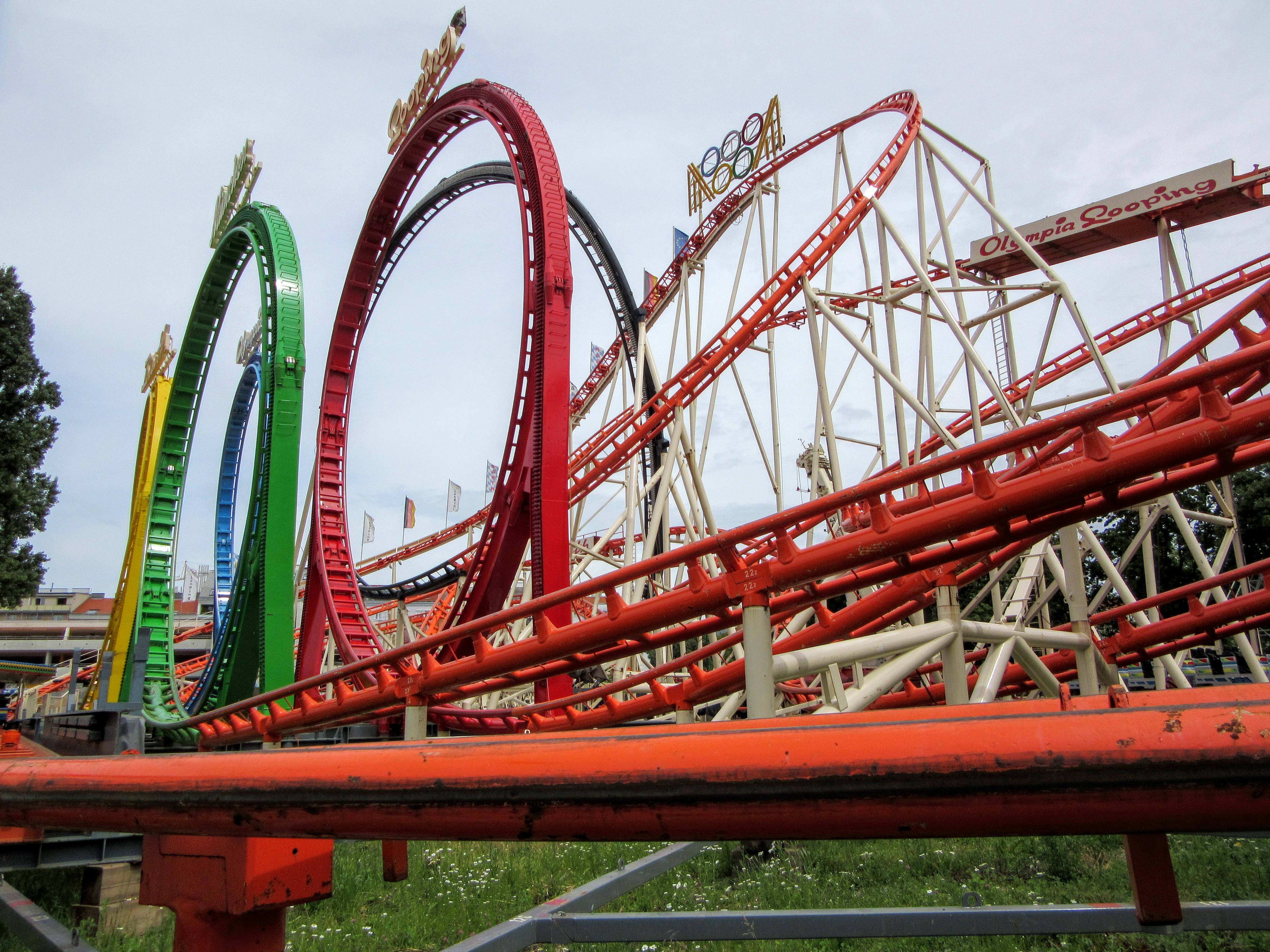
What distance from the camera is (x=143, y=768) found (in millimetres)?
1352

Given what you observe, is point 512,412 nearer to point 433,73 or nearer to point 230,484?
point 433,73

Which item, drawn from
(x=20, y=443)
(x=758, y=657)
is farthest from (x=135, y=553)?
(x=758, y=657)

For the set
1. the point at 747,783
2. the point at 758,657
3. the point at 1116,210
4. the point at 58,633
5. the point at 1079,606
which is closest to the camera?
the point at 747,783

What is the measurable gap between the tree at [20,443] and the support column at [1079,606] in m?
16.7

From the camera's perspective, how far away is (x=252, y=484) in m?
9.75

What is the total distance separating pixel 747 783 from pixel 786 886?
4.78 meters

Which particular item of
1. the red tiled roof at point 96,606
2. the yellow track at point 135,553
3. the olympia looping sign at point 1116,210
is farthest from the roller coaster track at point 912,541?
the red tiled roof at point 96,606

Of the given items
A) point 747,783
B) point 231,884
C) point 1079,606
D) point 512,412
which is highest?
point 512,412

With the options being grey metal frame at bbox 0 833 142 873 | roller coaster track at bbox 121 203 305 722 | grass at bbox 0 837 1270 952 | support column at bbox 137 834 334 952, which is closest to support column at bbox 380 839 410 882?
support column at bbox 137 834 334 952


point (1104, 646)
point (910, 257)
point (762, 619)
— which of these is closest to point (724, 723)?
point (762, 619)

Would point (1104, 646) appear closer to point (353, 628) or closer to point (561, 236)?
point (561, 236)

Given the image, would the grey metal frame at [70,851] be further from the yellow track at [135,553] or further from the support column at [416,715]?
Result: the yellow track at [135,553]

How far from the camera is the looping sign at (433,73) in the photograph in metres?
10.6

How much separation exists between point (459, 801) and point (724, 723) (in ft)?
1.68
